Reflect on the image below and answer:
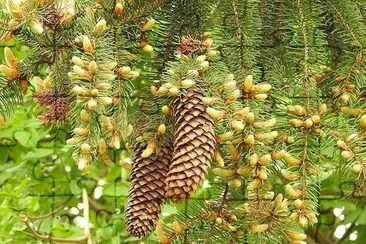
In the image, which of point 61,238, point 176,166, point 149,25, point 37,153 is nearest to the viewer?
point 176,166

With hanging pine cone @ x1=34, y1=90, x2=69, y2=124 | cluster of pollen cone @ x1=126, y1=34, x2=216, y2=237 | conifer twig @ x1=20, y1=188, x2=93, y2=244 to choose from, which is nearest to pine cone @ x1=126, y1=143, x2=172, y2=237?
cluster of pollen cone @ x1=126, y1=34, x2=216, y2=237

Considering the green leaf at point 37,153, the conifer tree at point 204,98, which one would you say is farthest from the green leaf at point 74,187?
the conifer tree at point 204,98

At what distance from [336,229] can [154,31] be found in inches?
37.1

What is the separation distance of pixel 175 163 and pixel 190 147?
0.02 meters

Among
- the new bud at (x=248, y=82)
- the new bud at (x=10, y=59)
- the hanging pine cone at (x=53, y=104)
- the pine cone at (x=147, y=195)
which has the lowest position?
the pine cone at (x=147, y=195)

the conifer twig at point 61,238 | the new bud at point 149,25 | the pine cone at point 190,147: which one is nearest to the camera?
→ the pine cone at point 190,147

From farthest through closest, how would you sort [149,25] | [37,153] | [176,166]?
[37,153] → [149,25] → [176,166]

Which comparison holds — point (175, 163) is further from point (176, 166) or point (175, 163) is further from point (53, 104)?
point (53, 104)

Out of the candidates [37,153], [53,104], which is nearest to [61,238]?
[37,153]

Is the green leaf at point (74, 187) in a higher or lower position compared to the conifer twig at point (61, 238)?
higher

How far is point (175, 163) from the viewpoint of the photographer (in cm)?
75

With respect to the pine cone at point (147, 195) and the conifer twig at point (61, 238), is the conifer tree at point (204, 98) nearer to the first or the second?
the pine cone at point (147, 195)

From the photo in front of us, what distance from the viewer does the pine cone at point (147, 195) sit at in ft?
2.64

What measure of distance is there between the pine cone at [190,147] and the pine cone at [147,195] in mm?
47
